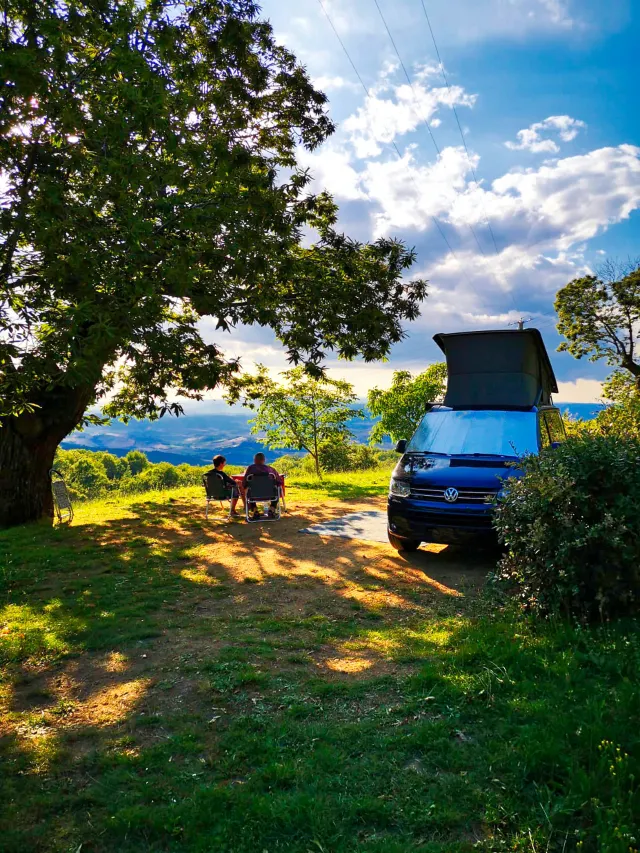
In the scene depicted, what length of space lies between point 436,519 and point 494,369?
2.84 meters

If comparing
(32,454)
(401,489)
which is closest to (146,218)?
(401,489)

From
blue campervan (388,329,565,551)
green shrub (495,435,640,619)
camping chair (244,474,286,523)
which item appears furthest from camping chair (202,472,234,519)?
green shrub (495,435,640,619)

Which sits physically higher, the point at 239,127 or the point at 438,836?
the point at 239,127

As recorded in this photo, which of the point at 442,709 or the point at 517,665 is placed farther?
the point at 517,665

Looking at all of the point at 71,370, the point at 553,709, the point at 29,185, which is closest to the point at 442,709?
the point at 553,709

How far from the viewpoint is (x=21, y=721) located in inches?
155

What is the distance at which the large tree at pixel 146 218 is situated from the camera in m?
5.36

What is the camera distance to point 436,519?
281 inches

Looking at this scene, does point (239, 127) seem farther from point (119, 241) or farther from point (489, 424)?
point (489, 424)

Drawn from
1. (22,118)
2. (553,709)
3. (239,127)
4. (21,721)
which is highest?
(239,127)

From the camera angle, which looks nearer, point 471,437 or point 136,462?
point 471,437

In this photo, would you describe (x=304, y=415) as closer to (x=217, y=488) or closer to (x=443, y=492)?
(x=217, y=488)

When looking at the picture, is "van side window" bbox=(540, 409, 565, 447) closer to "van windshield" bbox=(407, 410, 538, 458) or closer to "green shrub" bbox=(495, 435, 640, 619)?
"van windshield" bbox=(407, 410, 538, 458)

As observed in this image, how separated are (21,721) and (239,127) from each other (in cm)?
1133
